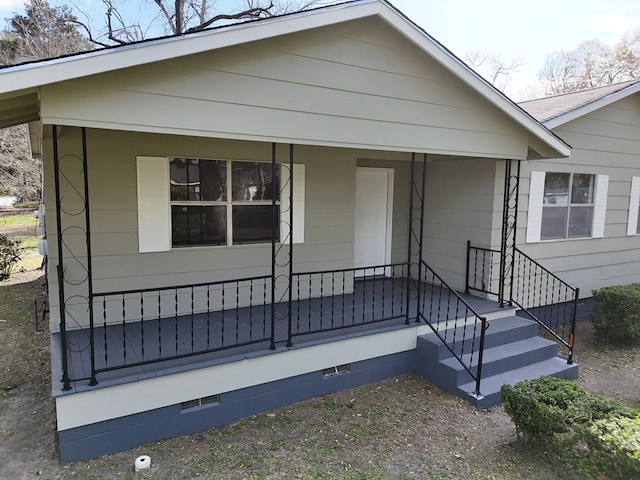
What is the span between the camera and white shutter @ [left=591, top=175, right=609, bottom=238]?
7.91 m

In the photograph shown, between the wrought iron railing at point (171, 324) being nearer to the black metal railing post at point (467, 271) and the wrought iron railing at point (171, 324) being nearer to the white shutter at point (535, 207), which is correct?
the black metal railing post at point (467, 271)

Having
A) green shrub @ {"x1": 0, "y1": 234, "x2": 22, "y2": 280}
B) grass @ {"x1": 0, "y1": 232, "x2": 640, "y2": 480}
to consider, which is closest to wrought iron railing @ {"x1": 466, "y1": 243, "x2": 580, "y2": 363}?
grass @ {"x1": 0, "y1": 232, "x2": 640, "y2": 480}

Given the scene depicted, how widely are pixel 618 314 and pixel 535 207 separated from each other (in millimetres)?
2052

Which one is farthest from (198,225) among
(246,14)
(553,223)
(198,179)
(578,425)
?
(246,14)

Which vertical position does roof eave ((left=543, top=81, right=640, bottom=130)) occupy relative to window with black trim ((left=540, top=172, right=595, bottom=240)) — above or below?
above

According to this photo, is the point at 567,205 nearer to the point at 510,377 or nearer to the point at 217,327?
the point at 510,377

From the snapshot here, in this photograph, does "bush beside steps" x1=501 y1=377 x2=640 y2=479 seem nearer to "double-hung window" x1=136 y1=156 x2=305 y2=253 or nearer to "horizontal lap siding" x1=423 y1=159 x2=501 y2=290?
"double-hung window" x1=136 y1=156 x2=305 y2=253

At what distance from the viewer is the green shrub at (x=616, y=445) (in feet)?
9.75

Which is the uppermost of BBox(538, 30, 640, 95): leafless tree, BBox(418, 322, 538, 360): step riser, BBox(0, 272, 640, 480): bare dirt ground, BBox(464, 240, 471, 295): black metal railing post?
BBox(538, 30, 640, 95): leafless tree

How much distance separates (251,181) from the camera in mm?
5973

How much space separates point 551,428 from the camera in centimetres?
359

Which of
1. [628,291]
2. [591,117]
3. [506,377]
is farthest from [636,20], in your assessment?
[506,377]

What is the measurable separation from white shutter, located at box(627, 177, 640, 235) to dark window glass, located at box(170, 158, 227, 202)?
790 centimetres

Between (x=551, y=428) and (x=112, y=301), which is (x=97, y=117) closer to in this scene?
(x=112, y=301)
